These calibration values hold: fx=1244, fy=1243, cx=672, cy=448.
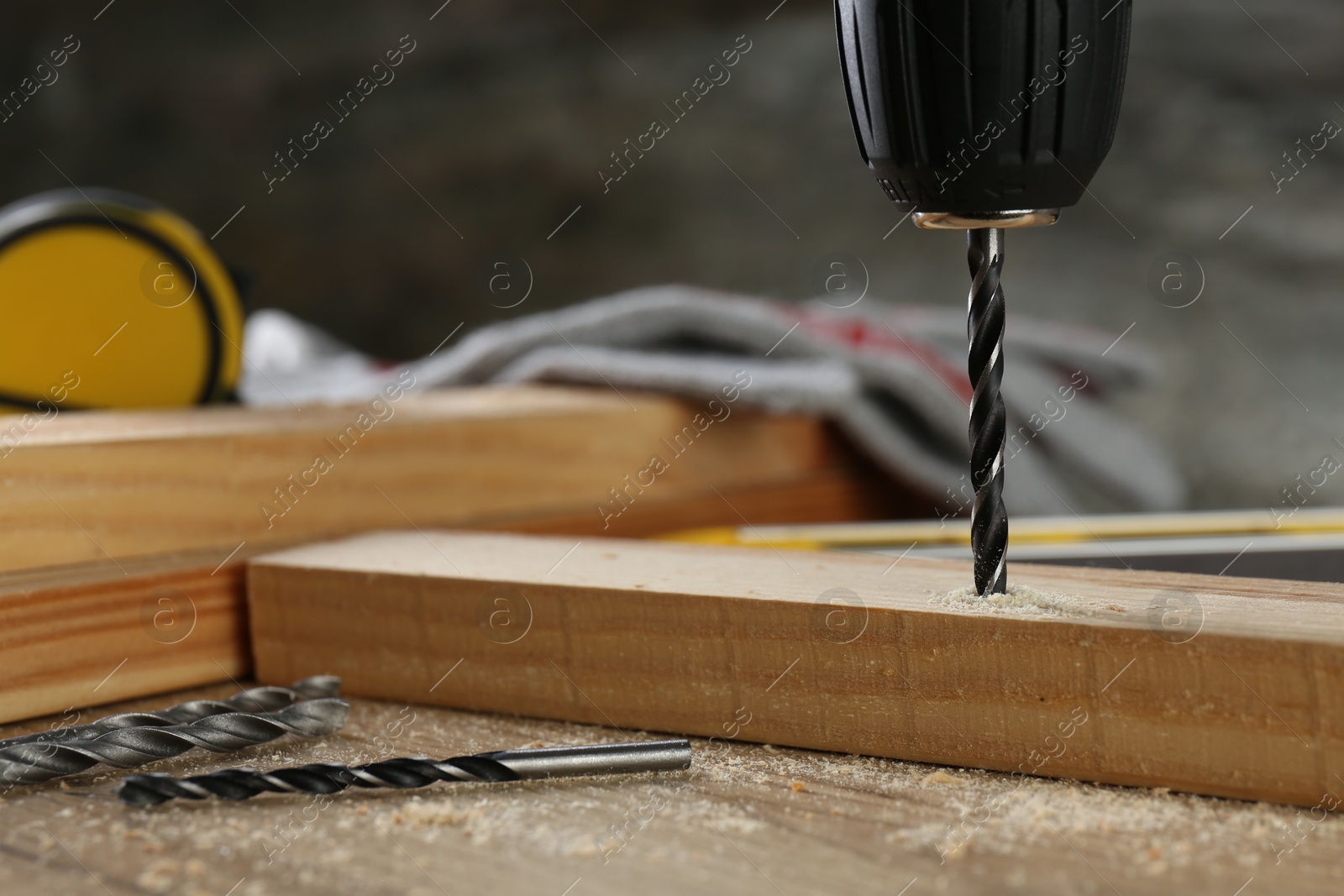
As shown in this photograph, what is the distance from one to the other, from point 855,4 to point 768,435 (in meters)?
0.44

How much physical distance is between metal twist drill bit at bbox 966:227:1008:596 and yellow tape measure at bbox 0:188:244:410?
45cm

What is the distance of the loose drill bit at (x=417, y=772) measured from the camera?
369 millimetres

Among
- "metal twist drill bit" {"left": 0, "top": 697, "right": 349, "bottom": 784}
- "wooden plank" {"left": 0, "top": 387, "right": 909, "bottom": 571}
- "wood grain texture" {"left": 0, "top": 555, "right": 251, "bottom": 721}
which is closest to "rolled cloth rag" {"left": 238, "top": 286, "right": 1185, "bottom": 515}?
"wooden plank" {"left": 0, "top": 387, "right": 909, "bottom": 571}

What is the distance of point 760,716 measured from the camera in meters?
0.42

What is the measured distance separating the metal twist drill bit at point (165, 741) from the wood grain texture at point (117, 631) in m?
0.09

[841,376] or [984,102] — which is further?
[841,376]

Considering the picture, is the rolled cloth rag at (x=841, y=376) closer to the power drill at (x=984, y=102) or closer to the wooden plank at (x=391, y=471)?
the wooden plank at (x=391, y=471)

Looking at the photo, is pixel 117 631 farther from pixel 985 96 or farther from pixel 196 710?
pixel 985 96

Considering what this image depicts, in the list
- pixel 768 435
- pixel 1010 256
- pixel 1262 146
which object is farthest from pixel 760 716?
pixel 1262 146

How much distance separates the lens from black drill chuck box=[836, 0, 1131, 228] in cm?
35

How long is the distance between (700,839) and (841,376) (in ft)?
1.54

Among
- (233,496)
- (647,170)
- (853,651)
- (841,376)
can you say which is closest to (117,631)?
Result: (233,496)

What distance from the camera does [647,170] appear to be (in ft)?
5.82

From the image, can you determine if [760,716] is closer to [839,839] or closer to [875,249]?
[839,839]
